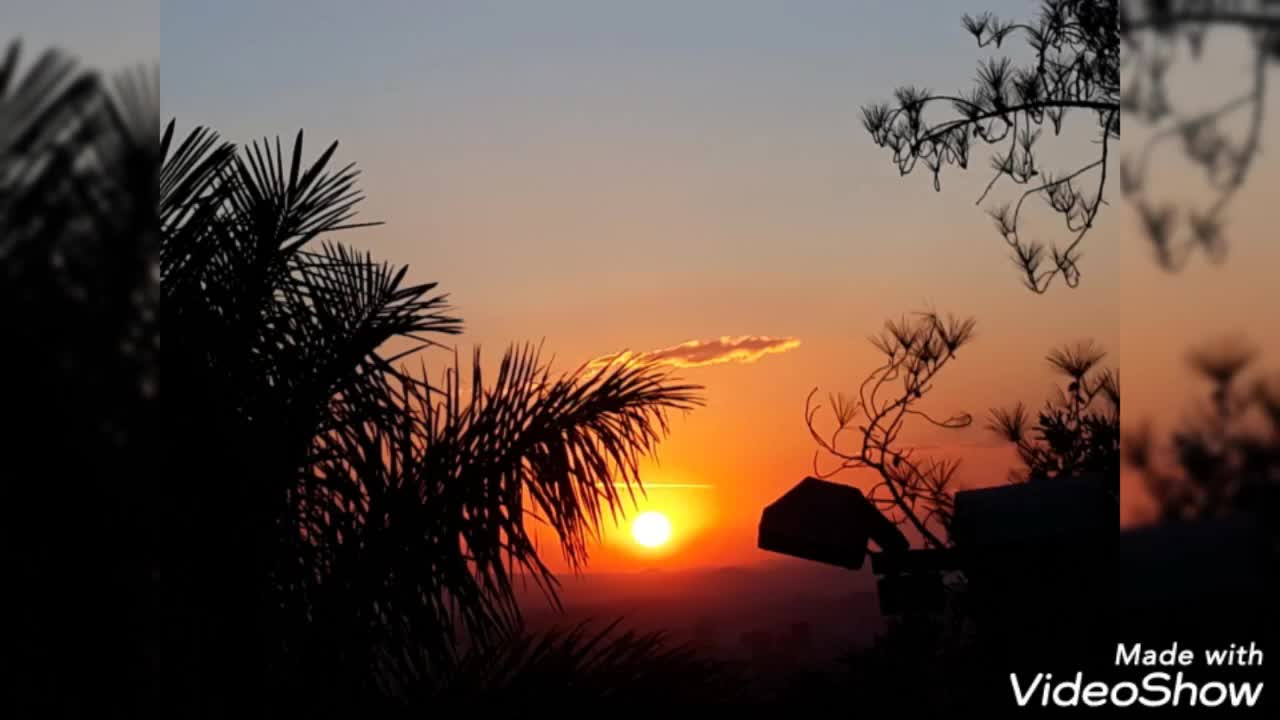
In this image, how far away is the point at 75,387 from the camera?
14.7 inches

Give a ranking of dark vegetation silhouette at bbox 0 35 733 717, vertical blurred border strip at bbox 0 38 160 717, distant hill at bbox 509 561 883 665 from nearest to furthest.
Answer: vertical blurred border strip at bbox 0 38 160 717 → dark vegetation silhouette at bbox 0 35 733 717 → distant hill at bbox 509 561 883 665

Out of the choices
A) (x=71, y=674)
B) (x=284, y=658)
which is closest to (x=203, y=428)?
(x=284, y=658)

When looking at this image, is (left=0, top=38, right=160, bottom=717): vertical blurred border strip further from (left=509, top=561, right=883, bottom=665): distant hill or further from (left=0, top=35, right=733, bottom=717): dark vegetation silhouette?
(left=509, top=561, right=883, bottom=665): distant hill

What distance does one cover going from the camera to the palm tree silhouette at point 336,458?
2.39 metres

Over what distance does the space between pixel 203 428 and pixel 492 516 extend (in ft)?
2.14

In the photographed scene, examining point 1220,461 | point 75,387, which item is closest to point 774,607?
point 1220,461

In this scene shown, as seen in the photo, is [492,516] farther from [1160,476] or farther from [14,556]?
[14,556]

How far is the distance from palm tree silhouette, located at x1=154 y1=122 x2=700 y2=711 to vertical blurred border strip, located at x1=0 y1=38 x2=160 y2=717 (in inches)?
72.5

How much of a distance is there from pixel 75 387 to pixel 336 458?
93.4 inches

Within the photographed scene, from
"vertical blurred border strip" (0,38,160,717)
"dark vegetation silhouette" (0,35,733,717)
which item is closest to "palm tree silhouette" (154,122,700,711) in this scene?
"dark vegetation silhouette" (0,35,733,717)

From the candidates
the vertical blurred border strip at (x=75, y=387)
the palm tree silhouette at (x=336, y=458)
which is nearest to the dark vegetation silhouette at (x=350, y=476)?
the palm tree silhouette at (x=336, y=458)

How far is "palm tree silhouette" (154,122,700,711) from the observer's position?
7.86 ft

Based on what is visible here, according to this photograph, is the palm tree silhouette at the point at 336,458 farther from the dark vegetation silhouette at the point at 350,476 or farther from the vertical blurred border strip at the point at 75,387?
the vertical blurred border strip at the point at 75,387

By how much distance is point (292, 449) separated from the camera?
2.51 metres
